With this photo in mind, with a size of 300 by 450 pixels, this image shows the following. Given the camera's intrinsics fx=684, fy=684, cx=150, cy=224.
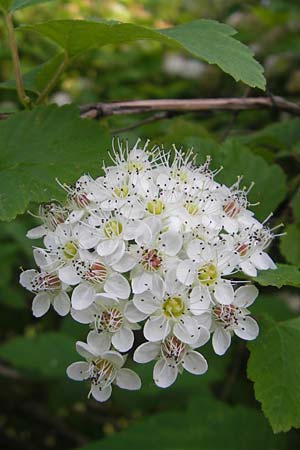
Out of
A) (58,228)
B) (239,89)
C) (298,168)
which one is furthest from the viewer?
(239,89)

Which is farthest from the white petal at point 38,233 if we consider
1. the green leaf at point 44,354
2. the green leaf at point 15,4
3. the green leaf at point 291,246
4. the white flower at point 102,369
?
the green leaf at point 44,354

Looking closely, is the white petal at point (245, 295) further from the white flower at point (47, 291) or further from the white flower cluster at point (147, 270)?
the white flower at point (47, 291)

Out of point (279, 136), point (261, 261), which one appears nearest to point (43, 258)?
point (261, 261)

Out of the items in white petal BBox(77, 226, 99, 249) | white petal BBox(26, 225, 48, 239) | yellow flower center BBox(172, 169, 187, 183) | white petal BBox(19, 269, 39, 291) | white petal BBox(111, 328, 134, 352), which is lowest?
white petal BBox(19, 269, 39, 291)

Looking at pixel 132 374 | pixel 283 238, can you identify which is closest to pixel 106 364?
pixel 132 374

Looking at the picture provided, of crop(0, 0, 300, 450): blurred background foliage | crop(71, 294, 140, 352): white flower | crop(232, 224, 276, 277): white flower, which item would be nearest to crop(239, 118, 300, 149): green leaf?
crop(0, 0, 300, 450): blurred background foliage

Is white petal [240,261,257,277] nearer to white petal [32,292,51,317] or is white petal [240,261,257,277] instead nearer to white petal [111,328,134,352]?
white petal [111,328,134,352]

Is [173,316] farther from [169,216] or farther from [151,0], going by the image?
[151,0]

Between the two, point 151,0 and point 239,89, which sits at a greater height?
point 239,89
